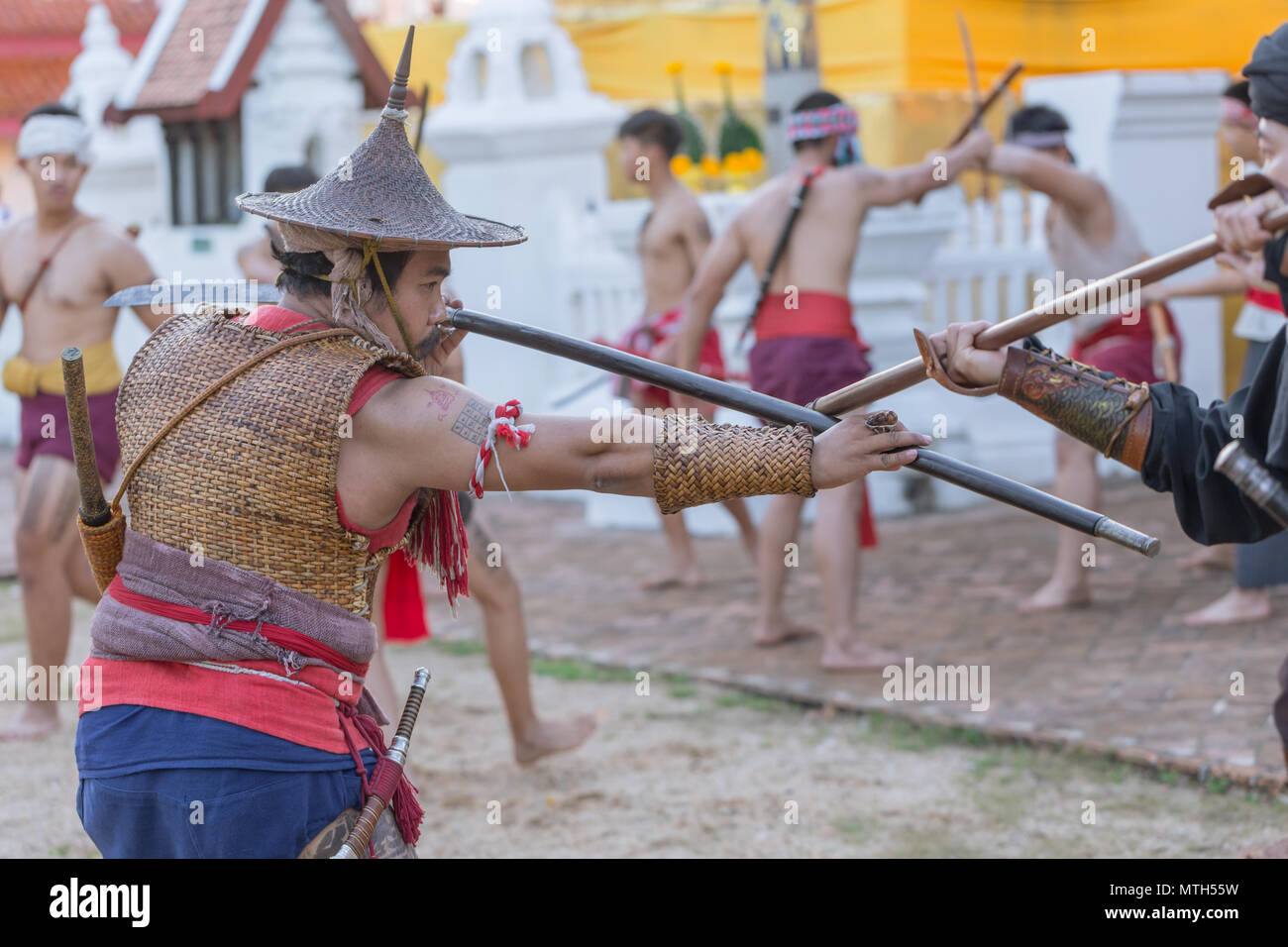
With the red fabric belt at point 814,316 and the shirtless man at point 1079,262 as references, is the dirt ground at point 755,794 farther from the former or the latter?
the shirtless man at point 1079,262

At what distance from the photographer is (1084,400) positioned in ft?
10.7

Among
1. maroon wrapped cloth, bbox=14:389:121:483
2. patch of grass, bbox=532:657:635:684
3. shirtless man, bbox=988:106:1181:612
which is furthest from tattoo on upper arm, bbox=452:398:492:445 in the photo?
shirtless man, bbox=988:106:1181:612

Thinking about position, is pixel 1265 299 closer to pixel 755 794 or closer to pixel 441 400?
pixel 755 794

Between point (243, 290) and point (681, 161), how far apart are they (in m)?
8.67

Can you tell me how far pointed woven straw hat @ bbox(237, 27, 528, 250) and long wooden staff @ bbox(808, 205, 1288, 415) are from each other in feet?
2.38

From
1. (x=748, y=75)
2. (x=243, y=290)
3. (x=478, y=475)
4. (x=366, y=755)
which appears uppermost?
(x=748, y=75)

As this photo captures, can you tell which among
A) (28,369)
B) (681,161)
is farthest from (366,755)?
(681,161)

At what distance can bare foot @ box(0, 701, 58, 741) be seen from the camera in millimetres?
5684

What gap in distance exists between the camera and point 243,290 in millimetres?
3219

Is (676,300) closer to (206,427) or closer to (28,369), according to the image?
(28,369)

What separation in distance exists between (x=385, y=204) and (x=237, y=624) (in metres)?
0.79

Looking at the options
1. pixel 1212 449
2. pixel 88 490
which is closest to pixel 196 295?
pixel 88 490

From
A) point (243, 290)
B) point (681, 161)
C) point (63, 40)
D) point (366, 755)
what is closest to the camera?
point (366, 755)
